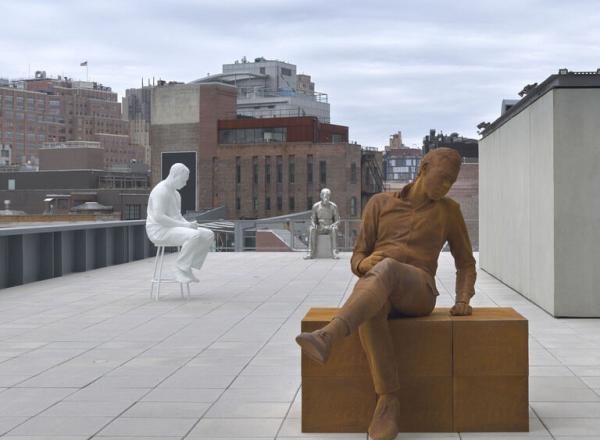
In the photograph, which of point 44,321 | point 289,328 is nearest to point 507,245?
point 289,328

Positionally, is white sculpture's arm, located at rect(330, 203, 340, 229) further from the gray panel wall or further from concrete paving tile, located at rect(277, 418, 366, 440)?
concrete paving tile, located at rect(277, 418, 366, 440)

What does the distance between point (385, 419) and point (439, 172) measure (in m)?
1.70

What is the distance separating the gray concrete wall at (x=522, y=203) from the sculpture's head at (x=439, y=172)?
263 inches

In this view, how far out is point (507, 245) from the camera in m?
17.1

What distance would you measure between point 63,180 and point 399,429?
385ft

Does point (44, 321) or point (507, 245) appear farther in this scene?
point (507, 245)

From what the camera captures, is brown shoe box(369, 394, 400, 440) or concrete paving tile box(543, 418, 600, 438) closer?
brown shoe box(369, 394, 400, 440)

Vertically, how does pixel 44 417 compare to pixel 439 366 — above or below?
below

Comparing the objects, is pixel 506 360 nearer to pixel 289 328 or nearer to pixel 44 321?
pixel 289 328

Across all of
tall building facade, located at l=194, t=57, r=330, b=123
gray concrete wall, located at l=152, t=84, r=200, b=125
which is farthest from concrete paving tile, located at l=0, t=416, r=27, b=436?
tall building facade, located at l=194, t=57, r=330, b=123

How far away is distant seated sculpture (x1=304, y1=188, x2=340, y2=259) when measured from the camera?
26781 millimetres

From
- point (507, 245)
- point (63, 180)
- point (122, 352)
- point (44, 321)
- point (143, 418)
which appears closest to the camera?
point (143, 418)

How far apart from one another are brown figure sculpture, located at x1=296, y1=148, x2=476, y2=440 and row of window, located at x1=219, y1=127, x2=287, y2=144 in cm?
10025

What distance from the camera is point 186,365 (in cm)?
899
